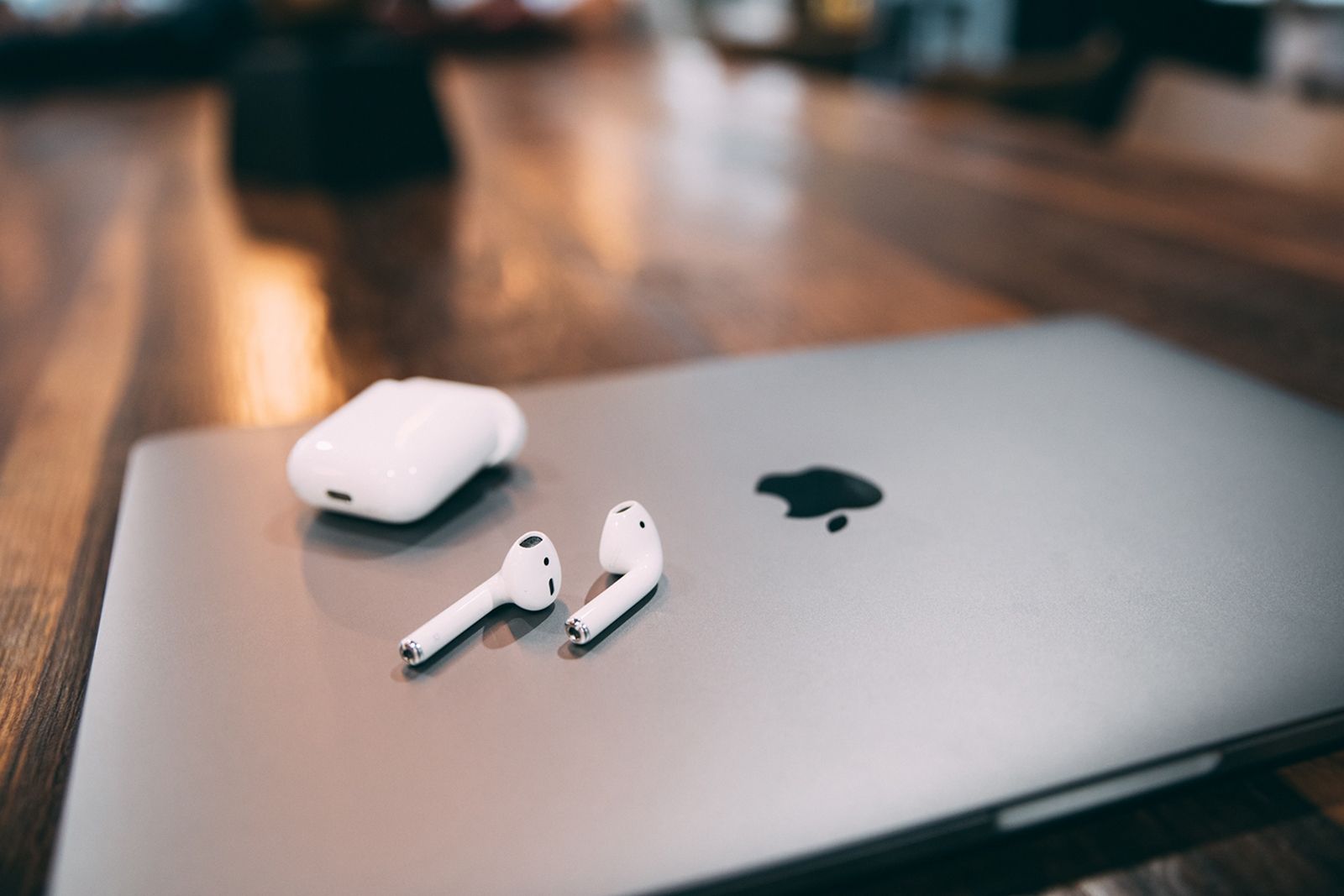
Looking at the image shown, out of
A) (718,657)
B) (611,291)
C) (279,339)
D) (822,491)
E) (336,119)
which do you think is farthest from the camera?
(336,119)

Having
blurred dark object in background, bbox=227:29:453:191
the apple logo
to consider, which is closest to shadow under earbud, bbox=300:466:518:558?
the apple logo

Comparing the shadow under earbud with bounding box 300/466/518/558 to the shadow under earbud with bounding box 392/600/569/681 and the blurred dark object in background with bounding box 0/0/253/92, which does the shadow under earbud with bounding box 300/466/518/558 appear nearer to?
the shadow under earbud with bounding box 392/600/569/681

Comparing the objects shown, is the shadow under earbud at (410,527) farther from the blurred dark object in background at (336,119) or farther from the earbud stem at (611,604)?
the blurred dark object in background at (336,119)

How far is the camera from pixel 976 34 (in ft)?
13.2

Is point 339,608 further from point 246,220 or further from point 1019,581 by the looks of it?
point 246,220

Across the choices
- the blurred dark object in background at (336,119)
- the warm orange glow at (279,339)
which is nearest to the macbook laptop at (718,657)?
the warm orange glow at (279,339)

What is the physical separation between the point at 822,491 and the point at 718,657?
125 millimetres

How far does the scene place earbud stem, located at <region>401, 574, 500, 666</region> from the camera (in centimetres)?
31

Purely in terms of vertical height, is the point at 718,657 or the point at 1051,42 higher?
the point at 1051,42

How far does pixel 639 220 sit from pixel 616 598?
80 centimetres

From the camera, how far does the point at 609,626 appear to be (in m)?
0.33

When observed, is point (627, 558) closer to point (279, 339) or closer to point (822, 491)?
point (822, 491)

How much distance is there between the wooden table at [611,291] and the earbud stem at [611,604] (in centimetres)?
11

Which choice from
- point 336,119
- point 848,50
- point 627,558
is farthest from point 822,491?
point 848,50
